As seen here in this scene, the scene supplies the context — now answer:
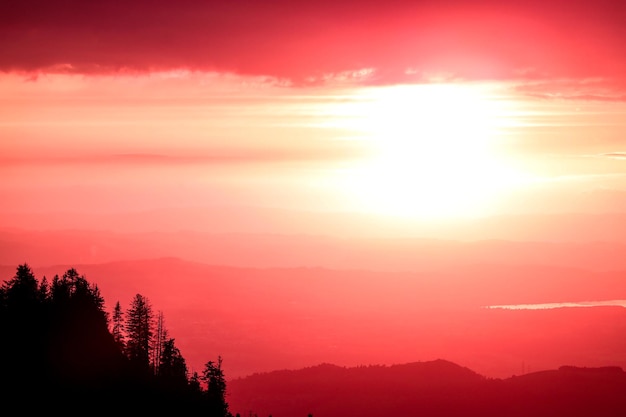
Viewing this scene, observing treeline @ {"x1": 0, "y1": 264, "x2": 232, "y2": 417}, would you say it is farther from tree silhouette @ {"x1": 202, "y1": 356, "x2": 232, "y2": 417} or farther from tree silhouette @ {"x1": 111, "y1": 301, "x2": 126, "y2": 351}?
tree silhouette @ {"x1": 202, "y1": 356, "x2": 232, "y2": 417}

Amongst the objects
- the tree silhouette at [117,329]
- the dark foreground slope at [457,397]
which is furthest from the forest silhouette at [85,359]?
the dark foreground slope at [457,397]

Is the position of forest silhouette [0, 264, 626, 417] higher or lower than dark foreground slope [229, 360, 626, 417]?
lower

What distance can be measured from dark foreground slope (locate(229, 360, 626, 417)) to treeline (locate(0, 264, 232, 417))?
10467cm

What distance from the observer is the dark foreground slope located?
170625 millimetres

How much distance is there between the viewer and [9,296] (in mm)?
63688

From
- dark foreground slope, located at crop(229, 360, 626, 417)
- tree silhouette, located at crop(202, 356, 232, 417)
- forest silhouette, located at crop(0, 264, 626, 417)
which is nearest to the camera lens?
forest silhouette, located at crop(0, 264, 626, 417)

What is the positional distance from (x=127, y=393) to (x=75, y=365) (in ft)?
14.5

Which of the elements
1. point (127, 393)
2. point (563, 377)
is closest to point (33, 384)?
point (127, 393)

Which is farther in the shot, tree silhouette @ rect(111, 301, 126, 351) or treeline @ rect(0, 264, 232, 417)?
tree silhouette @ rect(111, 301, 126, 351)

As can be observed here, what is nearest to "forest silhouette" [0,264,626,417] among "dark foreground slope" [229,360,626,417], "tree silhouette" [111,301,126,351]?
"tree silhouette" [111,301,126,351]

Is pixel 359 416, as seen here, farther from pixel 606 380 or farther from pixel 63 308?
pixel 63 308

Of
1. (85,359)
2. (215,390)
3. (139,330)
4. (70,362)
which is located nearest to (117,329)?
(139,330)

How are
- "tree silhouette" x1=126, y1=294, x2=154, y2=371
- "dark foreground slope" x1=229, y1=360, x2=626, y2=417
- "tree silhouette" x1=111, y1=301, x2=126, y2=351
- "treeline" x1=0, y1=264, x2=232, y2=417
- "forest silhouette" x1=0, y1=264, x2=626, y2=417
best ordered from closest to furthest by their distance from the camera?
"treeline" x1=0, y1=264, x2=232, y2=417 → "forest silhouette" x1=0, y1=264, x2=626, y2=417 → "tree silhouette" x1=126, y1=294, x2=154, y2=371 → "tree silhouette" x1=111, y1=301, x2=126, y2=351 → "dark foreground slope" x1=229, y1=360, x2=626, y2=417

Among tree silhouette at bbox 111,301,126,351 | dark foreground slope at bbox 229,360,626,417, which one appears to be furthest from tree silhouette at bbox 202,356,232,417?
dark foreground slope at bbox 229,360,626,417
